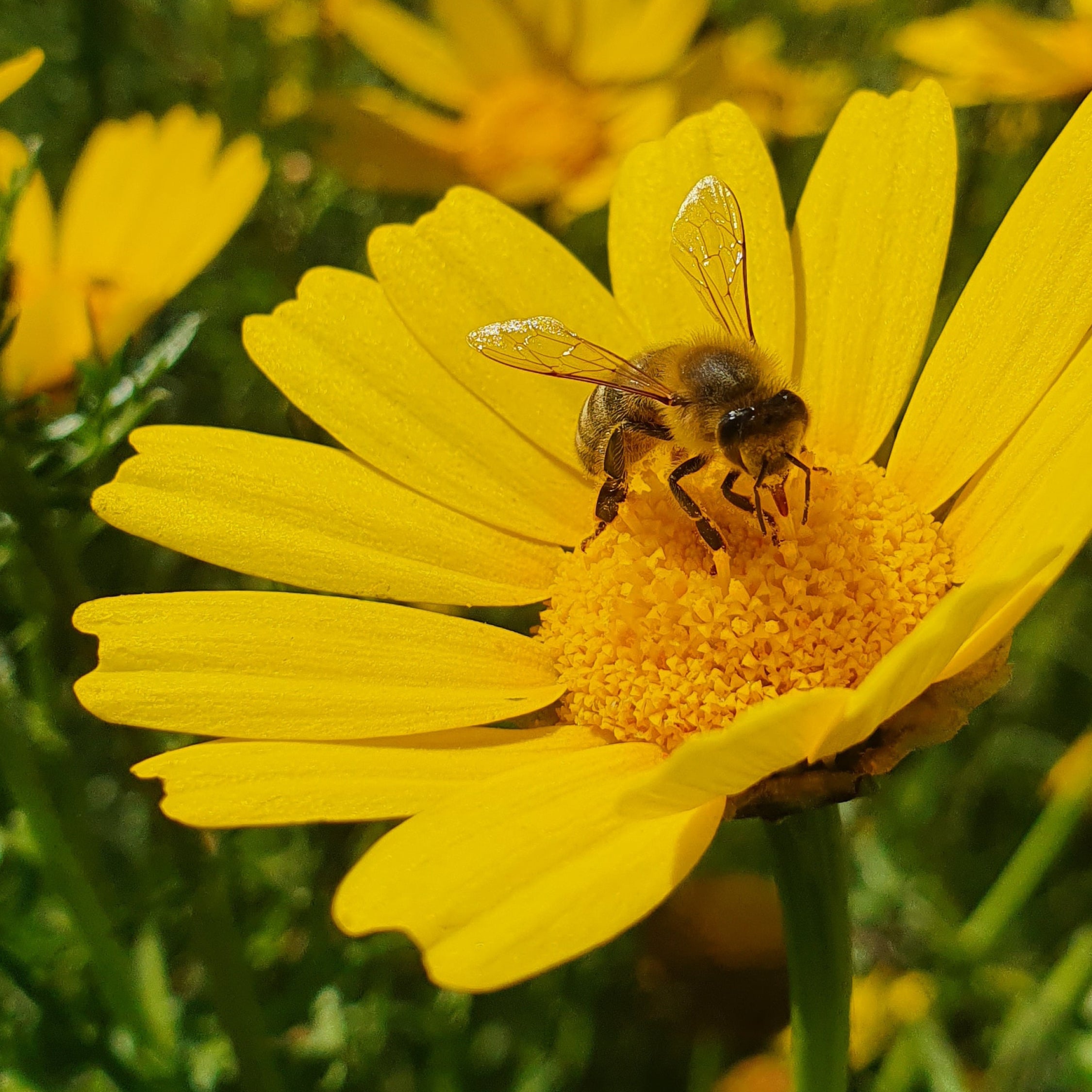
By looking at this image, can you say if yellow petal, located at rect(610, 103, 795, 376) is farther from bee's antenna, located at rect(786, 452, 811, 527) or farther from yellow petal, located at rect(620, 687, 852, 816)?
yellow petal, located at rect(620, 687, 852, 816)

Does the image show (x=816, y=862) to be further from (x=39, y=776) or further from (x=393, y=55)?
(x=393, y=55)

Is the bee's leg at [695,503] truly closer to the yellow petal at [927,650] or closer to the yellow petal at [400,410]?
the yellow petal at [400,410]

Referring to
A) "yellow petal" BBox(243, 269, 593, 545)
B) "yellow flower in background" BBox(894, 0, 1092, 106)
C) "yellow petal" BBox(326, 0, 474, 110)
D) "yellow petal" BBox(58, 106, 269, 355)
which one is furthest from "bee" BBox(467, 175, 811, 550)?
"yellow petal" BBox(326, 0, 474, 110)

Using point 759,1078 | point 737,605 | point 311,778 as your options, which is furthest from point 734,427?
point 759,1078

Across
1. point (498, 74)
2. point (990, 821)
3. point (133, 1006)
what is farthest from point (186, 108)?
point (990, 821)

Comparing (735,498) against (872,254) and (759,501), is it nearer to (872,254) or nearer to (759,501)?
(759,501)
